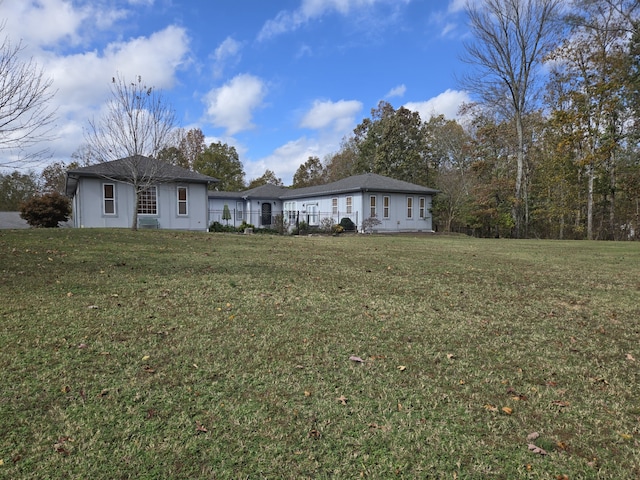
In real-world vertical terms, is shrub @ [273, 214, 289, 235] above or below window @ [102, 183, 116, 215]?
below

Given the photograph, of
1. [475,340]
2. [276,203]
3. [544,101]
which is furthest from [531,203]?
[475,340]

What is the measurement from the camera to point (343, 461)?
2.04 m

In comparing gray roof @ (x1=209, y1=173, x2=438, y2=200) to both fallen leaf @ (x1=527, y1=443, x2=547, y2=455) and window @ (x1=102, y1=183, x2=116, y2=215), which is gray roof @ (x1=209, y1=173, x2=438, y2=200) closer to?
window @ (x1=102, y1=183, x2=116, y2=215)

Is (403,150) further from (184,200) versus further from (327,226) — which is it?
(184,200)

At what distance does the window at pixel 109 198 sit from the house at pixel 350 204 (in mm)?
9309

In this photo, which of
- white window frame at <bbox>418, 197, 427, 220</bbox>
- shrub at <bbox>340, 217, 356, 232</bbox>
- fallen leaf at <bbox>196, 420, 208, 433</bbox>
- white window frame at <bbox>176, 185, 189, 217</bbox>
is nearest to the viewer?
fallen leaf at <bbox>196, 420, 208, 433</bbox>

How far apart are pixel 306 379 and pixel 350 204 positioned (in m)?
23.2

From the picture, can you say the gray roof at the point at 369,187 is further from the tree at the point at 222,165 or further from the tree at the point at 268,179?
the tree at the point at 268,179

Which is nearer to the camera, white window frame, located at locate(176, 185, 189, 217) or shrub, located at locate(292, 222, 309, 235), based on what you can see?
white window frame, located at locate(176, 185, 189, 217)

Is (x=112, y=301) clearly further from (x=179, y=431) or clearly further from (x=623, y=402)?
(x=623, y=402)

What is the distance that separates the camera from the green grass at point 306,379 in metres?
2.06

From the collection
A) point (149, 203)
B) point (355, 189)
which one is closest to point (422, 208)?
point (355, 189)

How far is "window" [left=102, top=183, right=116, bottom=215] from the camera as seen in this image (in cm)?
1838

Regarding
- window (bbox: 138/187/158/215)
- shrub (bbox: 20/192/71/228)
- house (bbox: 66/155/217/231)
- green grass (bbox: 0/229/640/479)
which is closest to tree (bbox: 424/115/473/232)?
house (bbox: 66/155/217/231)
